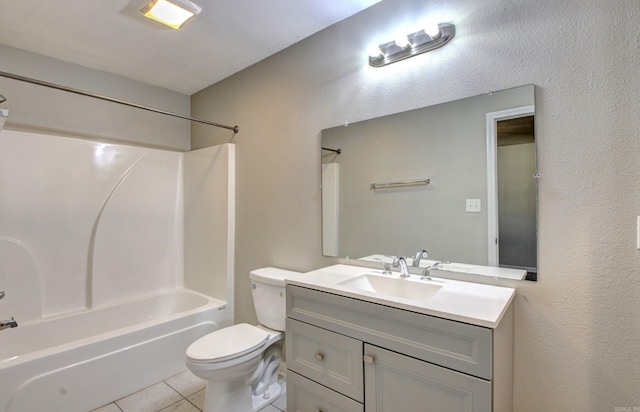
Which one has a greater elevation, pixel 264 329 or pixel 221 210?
pixel 221 210

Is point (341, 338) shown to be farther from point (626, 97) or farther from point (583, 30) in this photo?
point (583, 30)

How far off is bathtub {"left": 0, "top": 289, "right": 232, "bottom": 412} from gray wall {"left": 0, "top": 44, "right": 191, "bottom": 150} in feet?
4.94

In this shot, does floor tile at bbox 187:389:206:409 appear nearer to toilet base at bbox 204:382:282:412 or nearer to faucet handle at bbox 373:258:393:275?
toilet base at bbox 204:382:282:412

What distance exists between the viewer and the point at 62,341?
2.32 metres

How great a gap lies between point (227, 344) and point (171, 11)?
1.94 meters

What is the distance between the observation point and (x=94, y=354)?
197cm

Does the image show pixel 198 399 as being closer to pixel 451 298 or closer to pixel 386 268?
pixel 386 268

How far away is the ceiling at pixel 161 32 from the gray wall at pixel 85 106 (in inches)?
4.2

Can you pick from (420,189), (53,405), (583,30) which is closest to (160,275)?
(53,405)

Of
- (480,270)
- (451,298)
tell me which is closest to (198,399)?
(451,298)

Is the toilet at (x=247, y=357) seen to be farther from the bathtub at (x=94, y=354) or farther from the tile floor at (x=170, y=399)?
the bathtub at (x=94, y=354)

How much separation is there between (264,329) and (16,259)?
1887 millimetres

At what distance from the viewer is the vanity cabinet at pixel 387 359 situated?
3.43ft

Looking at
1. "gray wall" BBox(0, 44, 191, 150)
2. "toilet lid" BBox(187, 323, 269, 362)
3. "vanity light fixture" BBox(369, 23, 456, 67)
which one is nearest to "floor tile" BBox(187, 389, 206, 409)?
"toilet lid" BBox(187, 323, 269, 362)
